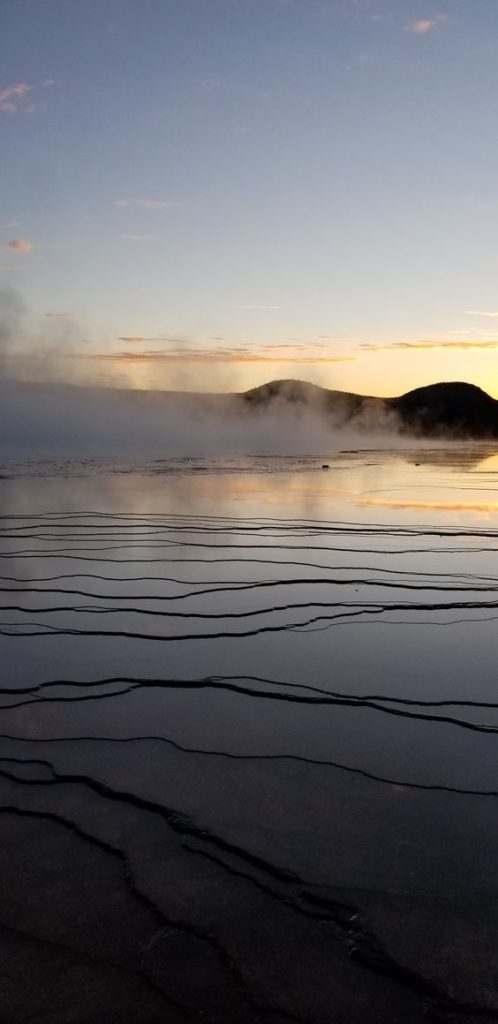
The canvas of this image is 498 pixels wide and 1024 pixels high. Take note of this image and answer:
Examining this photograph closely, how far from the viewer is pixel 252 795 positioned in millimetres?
2400

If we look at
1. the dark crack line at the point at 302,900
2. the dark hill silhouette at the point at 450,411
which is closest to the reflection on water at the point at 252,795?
the dark crack line at the point at 302,900

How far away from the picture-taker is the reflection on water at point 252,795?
1668 millimetres

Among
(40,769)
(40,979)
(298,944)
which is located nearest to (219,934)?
(298,944)

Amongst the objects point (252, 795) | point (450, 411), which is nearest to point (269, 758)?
point (252, 795)

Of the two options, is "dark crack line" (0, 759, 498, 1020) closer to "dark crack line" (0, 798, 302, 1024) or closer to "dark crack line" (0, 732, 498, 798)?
"dark crack line" (0, 798, 302, 1024)

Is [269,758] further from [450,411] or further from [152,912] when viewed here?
[450,411]

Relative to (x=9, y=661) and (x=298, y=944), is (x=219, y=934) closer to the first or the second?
(x=298, y=944)

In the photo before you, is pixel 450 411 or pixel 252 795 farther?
pixel 450 411

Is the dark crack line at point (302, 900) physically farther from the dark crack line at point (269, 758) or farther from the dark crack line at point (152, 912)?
the dark crack line at point (269, 758)

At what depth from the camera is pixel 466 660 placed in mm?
3729

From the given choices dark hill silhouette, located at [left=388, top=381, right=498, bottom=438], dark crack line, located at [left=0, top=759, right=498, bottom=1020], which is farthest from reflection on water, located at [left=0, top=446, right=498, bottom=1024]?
dark hill silhouette, located at [left=388, top=381, right=498, bottom=438]

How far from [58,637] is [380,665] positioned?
5.49ft

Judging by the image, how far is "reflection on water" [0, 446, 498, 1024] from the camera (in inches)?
65.7

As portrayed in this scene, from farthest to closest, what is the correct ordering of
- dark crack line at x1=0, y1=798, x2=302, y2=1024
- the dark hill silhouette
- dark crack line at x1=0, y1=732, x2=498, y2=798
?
the dark hill silhouette < dark crack line at x1=0, y1=732, x2=498, y2=798 < dark crack line at x1=0, y1=798, x2=302, y2=1024
